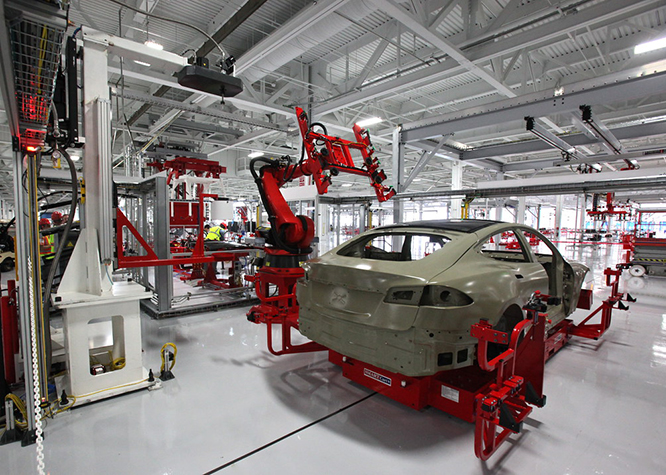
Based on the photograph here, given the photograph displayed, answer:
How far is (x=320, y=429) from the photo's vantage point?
2484 millimetres

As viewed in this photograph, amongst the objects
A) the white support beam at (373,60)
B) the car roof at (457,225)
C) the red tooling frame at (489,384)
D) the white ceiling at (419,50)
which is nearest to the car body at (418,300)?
the car roof at (457,225)

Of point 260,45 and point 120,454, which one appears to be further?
point 260,45

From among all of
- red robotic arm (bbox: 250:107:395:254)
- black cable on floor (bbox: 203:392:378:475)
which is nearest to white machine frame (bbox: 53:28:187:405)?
black cable on floor (bbox: 203:392:378:475)

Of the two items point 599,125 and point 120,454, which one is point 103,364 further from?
point 599,125

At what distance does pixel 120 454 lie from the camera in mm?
2225

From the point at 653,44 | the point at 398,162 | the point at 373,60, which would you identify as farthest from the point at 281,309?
the point at 653,44

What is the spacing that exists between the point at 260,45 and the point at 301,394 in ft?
16.4

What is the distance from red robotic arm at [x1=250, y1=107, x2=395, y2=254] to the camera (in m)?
4.39

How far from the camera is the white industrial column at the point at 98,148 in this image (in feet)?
9.66

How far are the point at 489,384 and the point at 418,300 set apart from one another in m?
1.08

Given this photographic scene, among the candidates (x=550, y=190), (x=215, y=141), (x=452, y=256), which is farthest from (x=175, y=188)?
(x=550, y=190)

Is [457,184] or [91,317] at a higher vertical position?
[457,184]

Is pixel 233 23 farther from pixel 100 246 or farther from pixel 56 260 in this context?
pixel 56 260

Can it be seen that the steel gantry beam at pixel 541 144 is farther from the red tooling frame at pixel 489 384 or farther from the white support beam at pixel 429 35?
the red tooling frame at pixel 489 384
